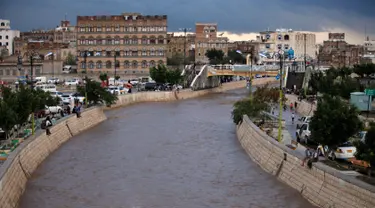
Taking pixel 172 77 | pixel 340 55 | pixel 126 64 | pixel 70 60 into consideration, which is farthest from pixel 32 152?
pixel 340 55

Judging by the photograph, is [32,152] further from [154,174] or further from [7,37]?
[7,37]

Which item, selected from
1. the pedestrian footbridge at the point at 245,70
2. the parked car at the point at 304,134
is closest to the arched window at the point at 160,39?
the pedestrian footbridge at the point at 245,70

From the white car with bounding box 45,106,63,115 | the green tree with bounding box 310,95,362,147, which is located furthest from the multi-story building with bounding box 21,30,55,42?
the green tree with bounding box 310,95,362,147

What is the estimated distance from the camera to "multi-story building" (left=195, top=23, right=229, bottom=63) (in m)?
144

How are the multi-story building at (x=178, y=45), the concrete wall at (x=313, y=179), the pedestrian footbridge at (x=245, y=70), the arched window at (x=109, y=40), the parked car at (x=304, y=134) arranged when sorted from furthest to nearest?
the multi-story building at (x=178, y=45)
the arched window at (x=109, y=40)
the pedestrian footbridge at (x=245, y=70)
the parked car at (x=304, y=134)
the concrete wall at (x=313, y=179)

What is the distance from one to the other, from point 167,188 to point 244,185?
274 centimetres

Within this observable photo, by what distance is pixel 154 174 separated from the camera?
86.8 feet

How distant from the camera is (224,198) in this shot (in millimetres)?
22266

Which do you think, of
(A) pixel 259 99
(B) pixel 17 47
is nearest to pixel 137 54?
(B) pixel 17 47

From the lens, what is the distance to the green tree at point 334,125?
23.2m

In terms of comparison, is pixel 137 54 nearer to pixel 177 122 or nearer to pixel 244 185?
pixel 177 122

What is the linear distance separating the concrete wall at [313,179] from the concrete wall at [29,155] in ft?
28.7

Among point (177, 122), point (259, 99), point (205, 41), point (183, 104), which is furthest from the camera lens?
point (205, 41)

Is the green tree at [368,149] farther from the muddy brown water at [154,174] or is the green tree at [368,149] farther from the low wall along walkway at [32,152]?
the low wall along walkway at [32,152]
